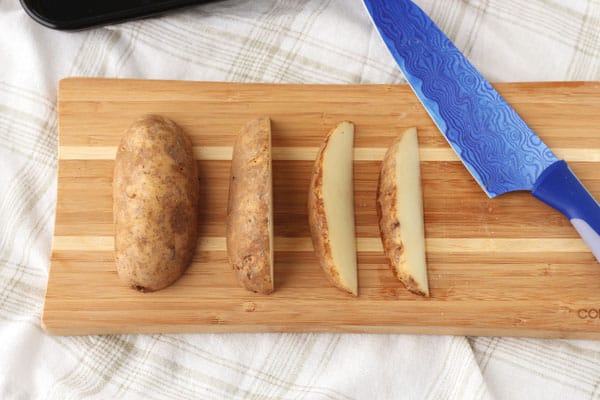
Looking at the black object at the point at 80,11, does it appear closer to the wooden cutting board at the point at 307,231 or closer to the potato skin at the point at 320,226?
the wooden cutting board at the point at 307,231

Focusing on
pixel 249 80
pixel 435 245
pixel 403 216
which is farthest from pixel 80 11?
pixel 435 245

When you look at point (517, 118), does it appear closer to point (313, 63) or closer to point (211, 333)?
point (313, 63)

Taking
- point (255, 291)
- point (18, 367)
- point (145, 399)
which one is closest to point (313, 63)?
point (255, 291)

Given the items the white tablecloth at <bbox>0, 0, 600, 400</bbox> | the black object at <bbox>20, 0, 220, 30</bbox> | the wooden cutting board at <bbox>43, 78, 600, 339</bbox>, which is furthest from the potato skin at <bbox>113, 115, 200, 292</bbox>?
the black object at <bbox>20, 0, 220, 30</bbox>

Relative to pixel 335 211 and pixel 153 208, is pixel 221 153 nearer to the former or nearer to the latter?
pixel 153 208

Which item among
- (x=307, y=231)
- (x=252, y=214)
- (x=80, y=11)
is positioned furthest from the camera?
(x=80, y=11)

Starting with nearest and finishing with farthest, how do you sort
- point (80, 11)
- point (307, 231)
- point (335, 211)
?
point (335, 211), point (307, 231), point (80, 11)

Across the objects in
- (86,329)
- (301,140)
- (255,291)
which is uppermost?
(301,140)
